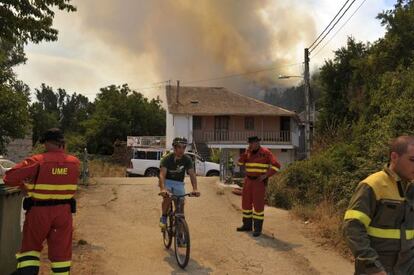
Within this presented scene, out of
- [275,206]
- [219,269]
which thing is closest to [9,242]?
[219,269]

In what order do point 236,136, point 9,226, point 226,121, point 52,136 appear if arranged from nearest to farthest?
point 52,136, point 9,226, point 236,136, point 226,121

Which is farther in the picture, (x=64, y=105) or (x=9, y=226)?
(x=64, y=105)

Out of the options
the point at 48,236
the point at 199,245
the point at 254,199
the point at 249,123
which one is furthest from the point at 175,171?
the point at 249,123

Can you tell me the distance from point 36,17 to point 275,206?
726 centimetres

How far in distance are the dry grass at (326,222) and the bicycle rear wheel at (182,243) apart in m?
2.54

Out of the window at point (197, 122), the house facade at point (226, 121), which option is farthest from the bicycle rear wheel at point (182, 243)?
the window at point (197, 122)

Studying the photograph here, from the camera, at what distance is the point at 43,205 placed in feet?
17.0

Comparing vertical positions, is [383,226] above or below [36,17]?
below

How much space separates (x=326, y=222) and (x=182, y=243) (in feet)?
11.7

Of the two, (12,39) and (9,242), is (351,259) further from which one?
(12,39)

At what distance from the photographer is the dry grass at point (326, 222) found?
873 cm

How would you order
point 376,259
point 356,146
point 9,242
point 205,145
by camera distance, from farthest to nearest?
point 205,145, point 356,146, point 9,242, point 376,259

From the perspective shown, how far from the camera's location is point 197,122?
141 feet

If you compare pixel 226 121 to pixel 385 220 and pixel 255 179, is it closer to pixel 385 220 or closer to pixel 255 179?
pixel 255 179
